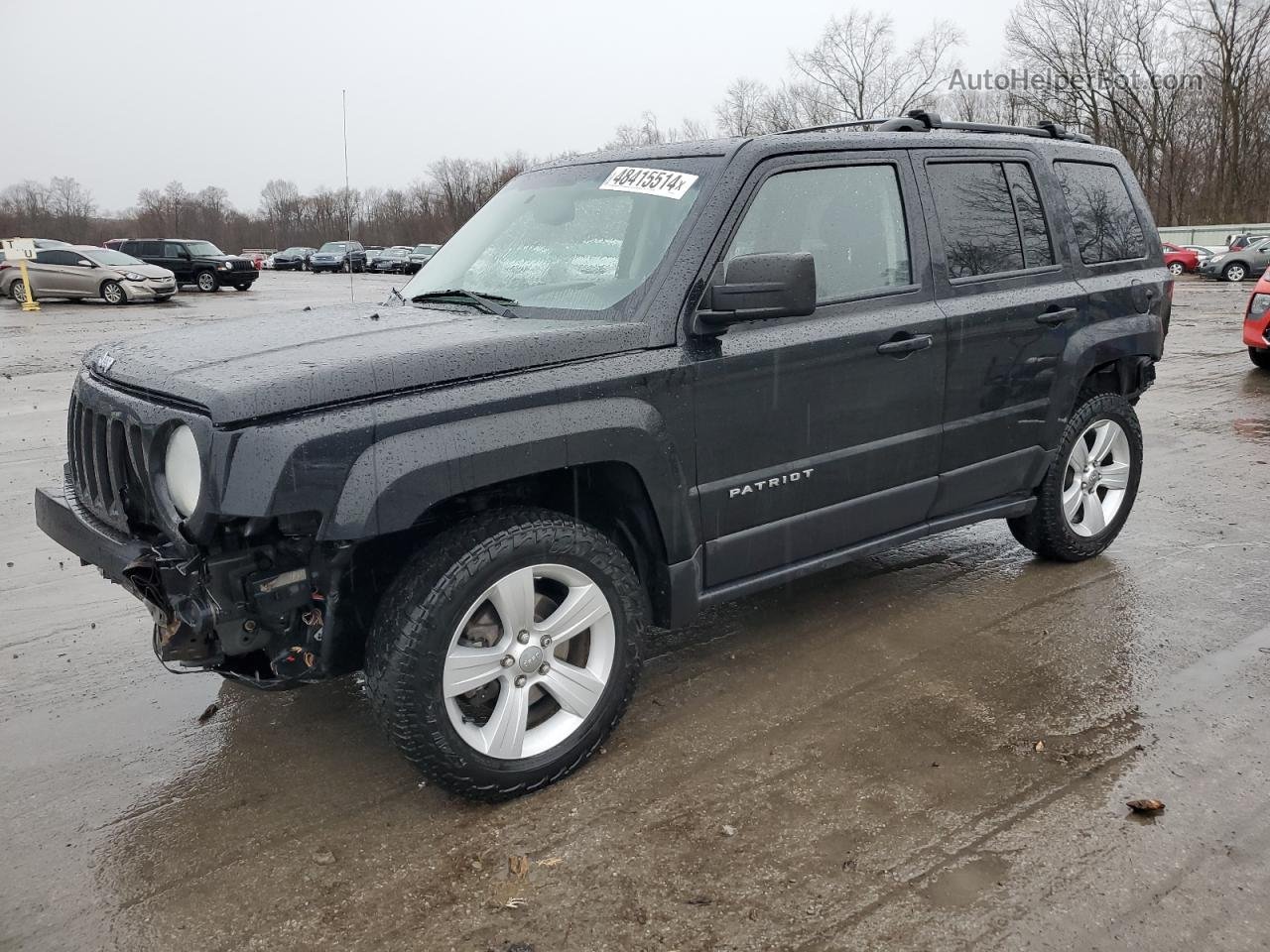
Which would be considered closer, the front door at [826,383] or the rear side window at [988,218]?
the front door at [826,383]

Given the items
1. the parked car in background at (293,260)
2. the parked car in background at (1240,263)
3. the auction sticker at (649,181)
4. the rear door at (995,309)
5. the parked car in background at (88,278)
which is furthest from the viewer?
the parked car in background at (293,260)

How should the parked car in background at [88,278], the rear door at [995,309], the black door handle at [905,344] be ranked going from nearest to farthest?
1. the black door handle at [905,344]
2. the rear door at [995,309]
3. the parked car in background at [88,278]

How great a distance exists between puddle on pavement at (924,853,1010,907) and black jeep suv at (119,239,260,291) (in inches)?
1292

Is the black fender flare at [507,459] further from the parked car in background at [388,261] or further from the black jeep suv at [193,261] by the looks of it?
the parked car in background at [388,261]

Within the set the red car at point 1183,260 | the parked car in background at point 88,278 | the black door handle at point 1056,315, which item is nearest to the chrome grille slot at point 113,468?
the black door handle at point 1056,315

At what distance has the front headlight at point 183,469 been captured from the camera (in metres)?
2.64

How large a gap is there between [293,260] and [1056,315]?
56905 mm

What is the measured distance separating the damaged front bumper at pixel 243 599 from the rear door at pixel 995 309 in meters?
2.59

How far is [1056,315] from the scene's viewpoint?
4.44 m

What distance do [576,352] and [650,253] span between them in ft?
1.83

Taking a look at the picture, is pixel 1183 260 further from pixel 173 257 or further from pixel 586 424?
pixel 586 424

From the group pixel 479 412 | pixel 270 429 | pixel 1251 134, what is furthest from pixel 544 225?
pixel 1251 134

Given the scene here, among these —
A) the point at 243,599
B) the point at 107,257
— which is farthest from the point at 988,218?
the point at 107,257

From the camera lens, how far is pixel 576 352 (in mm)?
3084
